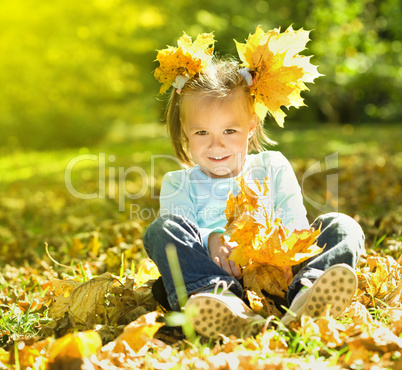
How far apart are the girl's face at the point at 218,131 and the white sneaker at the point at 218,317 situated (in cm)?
87

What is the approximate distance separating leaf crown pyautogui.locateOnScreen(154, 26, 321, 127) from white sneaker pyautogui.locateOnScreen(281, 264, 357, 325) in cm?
101

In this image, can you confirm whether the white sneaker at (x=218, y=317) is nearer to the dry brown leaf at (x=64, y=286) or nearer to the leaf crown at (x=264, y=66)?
the dry brown leaf at (x=64, y=286)

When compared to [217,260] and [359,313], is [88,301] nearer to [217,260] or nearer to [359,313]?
[217,260]

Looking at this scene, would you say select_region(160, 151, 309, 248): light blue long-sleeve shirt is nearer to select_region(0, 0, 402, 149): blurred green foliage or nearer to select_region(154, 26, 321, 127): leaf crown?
select_region(154, 26, 321, 127): leaf crown

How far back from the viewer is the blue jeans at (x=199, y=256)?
6.70 ft

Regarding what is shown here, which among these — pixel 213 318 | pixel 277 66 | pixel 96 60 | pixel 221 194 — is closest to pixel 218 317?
pixel 213 318

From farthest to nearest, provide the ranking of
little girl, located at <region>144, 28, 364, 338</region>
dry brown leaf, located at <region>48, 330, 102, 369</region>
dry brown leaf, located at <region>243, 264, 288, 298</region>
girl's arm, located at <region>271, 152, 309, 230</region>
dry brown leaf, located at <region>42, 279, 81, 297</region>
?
1. girl's arm, located at <region>271, 152, 309, 230</region>
2. dry brown leaf, located at <region>42, 279, 81, 297</region>
3. dry brown leaf, located at <region>243, 264, 288, 298</region>
4. little girl, located at <region>144, 28, 364, 338</region>
5. dry brown leaf, located at <region>48, 330, 102, 369</region>

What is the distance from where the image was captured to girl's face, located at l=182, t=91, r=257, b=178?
2537 millimetres

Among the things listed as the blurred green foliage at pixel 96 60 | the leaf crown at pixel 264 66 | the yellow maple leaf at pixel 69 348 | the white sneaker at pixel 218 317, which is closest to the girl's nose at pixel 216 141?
the leaf crown at pixel 264 66

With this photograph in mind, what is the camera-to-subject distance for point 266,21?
44.0 feet

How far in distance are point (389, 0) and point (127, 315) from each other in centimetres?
1059

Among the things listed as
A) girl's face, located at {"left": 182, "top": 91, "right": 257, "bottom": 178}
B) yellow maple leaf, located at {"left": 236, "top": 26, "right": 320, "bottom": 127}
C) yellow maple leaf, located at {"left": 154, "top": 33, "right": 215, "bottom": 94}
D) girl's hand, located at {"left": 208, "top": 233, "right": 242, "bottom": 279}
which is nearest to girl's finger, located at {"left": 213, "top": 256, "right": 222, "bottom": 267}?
girl's hand, located at {"left": 208, "top": 233, "right": 242, "bottom": 279}

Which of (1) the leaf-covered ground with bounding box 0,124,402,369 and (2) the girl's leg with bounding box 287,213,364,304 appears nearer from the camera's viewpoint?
(1) the leaf-covered ground with bounding box 0,124,402,369

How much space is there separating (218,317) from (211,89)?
120cm
